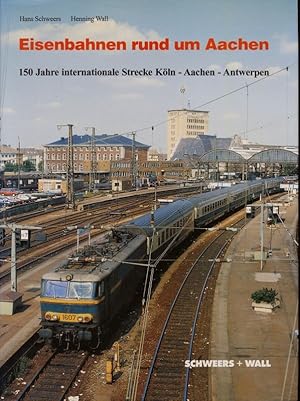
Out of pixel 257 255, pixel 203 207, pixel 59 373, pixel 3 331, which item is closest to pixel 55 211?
pixel 203 207

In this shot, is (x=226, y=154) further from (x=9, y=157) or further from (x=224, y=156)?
(x=9, y=157)

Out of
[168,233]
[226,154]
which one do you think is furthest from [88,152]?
[168,233]

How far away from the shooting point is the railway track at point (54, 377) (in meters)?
8.43

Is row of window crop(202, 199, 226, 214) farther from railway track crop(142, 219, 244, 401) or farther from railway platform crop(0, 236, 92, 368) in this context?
railway platform crop(0, 236, 92, 368)

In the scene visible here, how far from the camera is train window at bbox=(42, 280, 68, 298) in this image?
32.5 feet

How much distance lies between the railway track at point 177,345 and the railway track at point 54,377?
4.54ft

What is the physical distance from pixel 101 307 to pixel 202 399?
2696 millimetres

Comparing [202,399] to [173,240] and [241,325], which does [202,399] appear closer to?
[241,325]

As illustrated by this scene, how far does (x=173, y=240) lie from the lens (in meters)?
18.3

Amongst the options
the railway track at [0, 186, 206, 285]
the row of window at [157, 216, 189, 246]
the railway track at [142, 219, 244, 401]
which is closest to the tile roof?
the railway track at [0, 186, 206, 285]

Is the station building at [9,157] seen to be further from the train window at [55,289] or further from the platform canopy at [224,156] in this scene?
the train window at [55,289]

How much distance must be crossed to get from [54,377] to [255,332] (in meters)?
4.15

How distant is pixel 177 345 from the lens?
10625mm

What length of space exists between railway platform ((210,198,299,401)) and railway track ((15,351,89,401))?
2.43 metres
